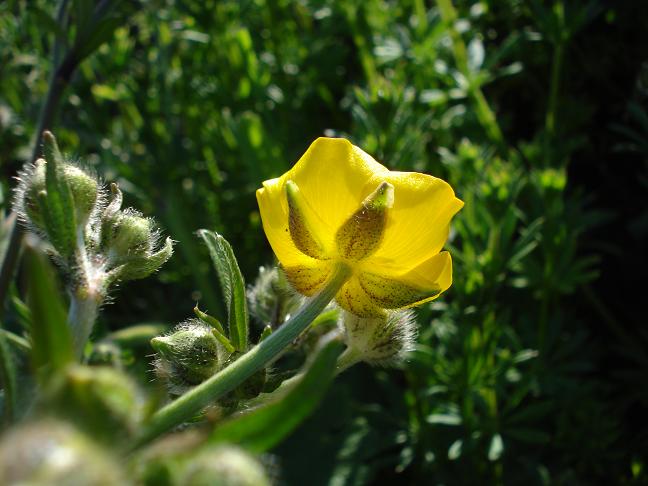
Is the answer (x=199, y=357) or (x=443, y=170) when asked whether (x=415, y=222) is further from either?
(x=443, y=170)

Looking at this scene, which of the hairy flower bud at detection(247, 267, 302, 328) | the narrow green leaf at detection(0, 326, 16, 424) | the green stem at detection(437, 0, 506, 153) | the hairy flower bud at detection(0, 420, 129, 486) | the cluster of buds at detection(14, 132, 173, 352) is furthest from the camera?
the green stem at detection(437, 0, 506, 153)

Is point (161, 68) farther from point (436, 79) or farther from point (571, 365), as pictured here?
point (571, 365)

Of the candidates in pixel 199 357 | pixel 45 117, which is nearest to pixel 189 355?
pixel 199 357

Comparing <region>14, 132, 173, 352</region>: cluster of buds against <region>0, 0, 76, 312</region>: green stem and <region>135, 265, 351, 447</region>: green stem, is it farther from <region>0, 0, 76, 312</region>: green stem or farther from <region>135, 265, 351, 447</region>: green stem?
<region>0, 0, 76, 312</region>: green stem

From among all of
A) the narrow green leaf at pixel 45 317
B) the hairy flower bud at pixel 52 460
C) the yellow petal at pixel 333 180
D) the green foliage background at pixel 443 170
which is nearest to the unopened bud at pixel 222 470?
the hairy flower bud at pixel 52 460

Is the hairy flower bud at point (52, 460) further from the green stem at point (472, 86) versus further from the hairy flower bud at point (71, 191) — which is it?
the green stem at point (472, 86)

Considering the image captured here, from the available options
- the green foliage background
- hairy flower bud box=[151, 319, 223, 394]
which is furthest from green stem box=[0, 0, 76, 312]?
hairy flower bud box=[151, 319, 223, 394]

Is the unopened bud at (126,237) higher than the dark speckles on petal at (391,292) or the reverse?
higher

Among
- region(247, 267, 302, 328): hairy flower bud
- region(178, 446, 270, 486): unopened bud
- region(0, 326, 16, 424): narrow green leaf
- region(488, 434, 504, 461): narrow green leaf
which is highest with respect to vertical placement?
region(178, 446, 270, 486): unopened bud
